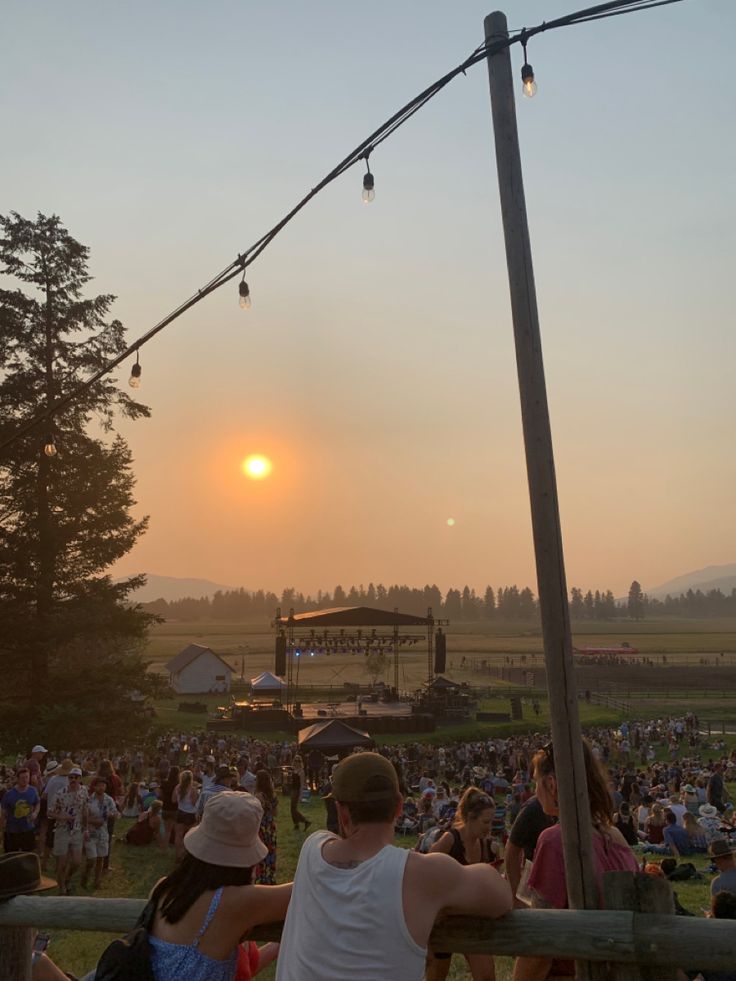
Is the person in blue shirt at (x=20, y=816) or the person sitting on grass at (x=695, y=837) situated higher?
the person in blue shirt at (x=20, y=816)

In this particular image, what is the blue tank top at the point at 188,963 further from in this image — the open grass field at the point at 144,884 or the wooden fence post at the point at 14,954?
the open grass field at the point at 144,884

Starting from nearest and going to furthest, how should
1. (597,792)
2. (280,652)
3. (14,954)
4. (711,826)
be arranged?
(597,792) < (14,954) < (711,826) < (280,652)

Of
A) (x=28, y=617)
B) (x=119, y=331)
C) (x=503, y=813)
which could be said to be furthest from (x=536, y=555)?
(x=119, y=331)

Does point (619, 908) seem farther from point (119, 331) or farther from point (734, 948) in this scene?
point (119, 331)

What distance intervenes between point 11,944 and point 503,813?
46.1ft

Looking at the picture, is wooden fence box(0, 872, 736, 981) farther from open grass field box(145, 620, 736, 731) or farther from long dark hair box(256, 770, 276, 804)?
open grass field box(145, 620, 736, 731)

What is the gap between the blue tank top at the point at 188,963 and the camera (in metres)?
2.86

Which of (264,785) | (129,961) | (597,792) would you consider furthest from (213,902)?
(264,785)

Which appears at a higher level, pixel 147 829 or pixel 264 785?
pixel 264 785

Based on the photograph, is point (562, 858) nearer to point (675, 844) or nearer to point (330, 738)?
point (675, 844)

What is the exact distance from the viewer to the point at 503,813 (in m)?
16.5

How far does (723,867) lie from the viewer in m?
7.33

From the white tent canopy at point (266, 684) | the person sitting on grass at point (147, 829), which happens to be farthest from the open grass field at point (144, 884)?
the white tent canopy at point (266, 684)

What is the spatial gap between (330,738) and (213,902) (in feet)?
76.4
